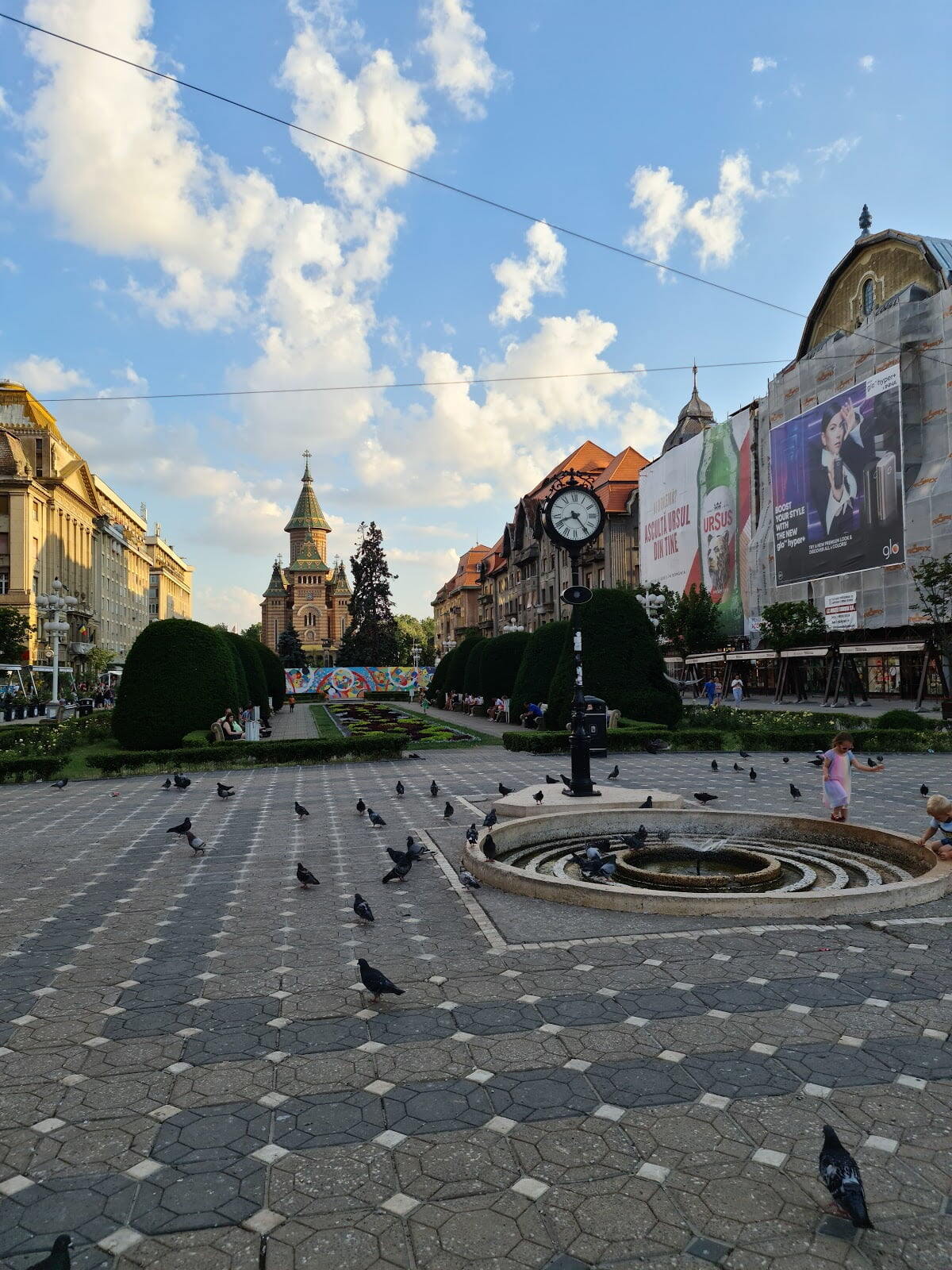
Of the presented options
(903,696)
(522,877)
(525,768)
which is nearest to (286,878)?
(522,877)

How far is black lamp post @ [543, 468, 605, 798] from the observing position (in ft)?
41.4

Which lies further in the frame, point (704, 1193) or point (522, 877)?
point (522, 877)

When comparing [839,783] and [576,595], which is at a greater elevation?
[576,595]

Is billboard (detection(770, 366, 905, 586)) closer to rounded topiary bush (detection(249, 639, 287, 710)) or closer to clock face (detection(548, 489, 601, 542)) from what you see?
rounded topiary bush (detection(249, 639, 287, 710))

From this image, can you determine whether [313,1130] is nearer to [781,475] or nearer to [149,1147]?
[149,1147]

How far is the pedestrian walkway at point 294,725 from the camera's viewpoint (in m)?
30.1

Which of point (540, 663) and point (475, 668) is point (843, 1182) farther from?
point (475, 668)

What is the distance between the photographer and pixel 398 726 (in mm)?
31688

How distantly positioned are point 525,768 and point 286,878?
401 inches

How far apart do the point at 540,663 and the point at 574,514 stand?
51.3ft

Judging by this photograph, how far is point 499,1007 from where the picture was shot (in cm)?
554

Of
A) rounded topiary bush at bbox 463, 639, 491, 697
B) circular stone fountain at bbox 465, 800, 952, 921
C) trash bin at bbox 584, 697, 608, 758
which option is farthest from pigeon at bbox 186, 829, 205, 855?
rounded topiary bush at bbox 463, 639, 491, 697

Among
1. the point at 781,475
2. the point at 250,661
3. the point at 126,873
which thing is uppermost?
the point at 781,475

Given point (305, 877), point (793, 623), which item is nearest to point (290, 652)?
point (793, 623)
